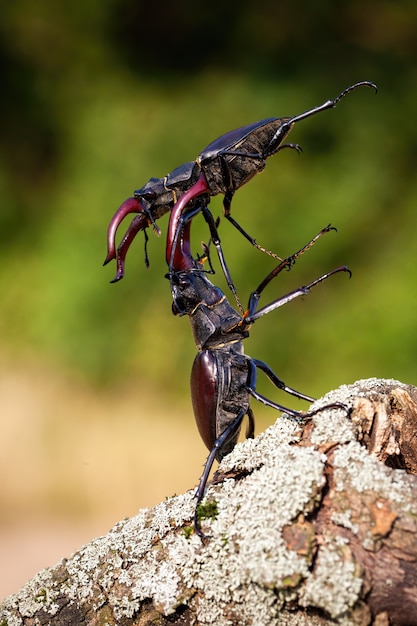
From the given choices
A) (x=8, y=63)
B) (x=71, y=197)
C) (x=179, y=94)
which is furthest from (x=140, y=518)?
(x=8, y=63)

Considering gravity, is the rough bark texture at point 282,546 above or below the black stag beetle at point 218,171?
below

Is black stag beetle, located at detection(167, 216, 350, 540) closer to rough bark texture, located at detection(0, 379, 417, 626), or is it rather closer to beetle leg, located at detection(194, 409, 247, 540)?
beetle leg, located at detection(194, 409, 247, 540)

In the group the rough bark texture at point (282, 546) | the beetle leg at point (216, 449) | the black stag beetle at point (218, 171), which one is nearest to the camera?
the rough bark texture at point (282, 546)

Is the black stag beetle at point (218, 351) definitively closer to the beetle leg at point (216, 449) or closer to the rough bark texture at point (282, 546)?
the beetle leg at point (216, 449)

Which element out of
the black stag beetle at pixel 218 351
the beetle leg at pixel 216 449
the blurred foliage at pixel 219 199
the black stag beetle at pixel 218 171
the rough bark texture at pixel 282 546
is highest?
the blurred foliage at pixel 219 199

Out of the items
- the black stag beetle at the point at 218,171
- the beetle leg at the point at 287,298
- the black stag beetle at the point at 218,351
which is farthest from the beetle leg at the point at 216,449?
the black stag beetle at the point at 218,171

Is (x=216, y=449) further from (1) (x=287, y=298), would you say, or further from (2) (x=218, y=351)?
(1) (x=287, y=298)

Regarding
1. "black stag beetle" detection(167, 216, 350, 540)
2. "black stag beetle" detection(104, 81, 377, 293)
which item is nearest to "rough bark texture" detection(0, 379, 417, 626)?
"black stag beetle" detection(167, 216, 350, 540)
